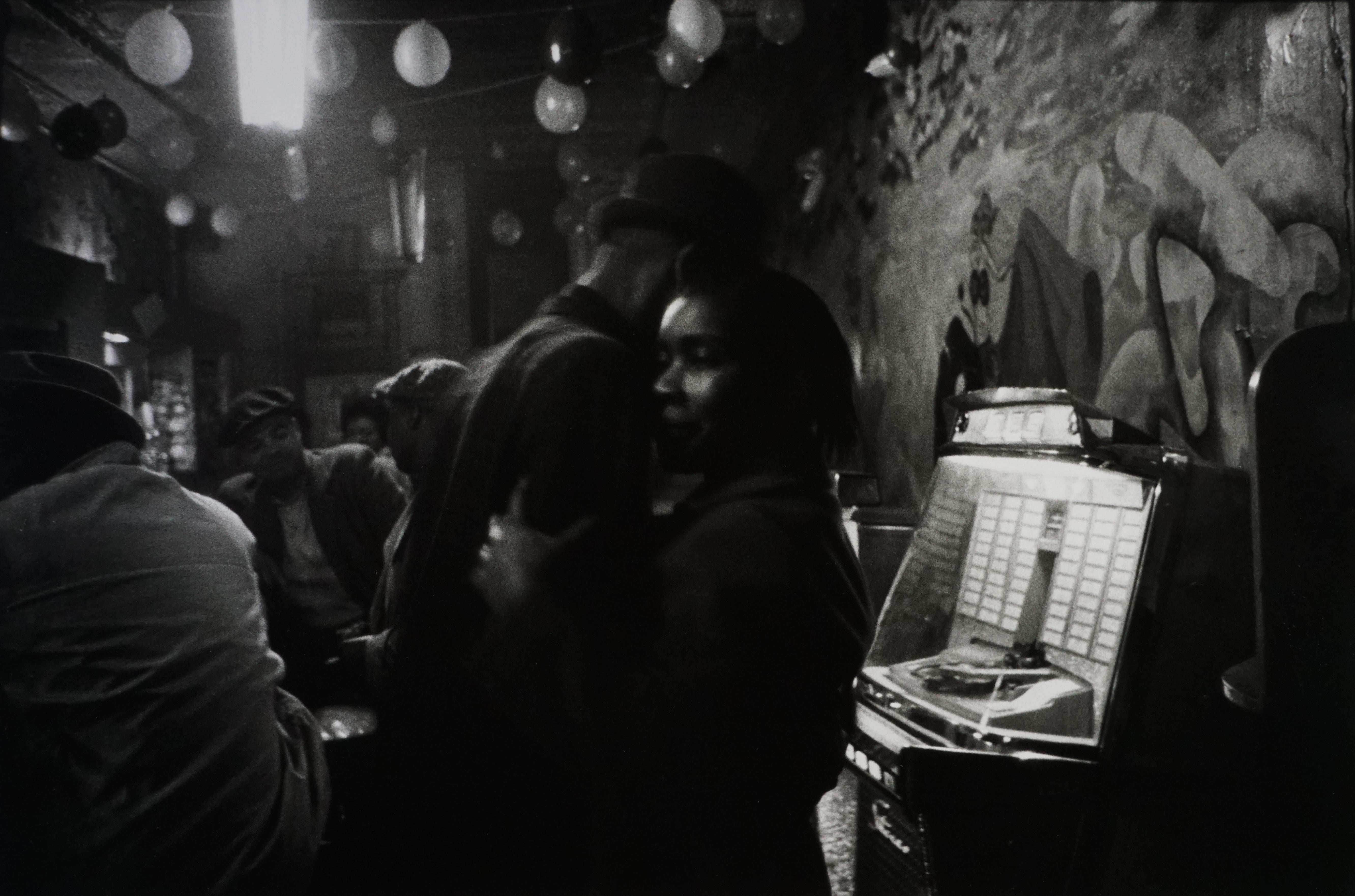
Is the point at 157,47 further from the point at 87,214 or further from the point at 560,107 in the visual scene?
the point at 87,214

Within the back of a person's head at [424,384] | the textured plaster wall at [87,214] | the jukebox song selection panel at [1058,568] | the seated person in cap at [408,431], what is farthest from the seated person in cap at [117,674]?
the textured plaster wall at [87,214]

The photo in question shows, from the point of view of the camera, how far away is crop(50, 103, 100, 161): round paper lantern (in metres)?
3.91

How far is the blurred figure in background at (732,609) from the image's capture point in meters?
0.94

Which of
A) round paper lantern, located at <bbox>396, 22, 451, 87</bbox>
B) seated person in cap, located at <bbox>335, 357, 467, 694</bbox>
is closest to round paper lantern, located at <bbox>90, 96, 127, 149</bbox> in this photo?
round paper lantern, located at <bbox>396, 22, 451, 87</bbox>

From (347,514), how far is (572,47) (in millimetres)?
1795

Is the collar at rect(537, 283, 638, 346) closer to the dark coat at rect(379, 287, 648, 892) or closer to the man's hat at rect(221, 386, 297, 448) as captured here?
the dark coat at rect(379, 287, 648, 892)

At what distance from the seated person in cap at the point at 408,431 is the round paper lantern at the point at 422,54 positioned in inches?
94.2

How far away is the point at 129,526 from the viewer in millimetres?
1442

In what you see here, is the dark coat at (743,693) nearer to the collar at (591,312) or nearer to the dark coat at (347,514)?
the collar at (591,312)

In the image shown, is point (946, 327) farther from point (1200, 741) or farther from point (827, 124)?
point (1200, 741)

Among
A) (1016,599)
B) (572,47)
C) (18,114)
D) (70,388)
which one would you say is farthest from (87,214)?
(1016,599)

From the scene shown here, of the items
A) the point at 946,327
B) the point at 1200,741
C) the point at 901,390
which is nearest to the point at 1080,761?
the point at 1200,741

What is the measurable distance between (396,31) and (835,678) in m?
5.91

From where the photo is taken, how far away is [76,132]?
3.93m
